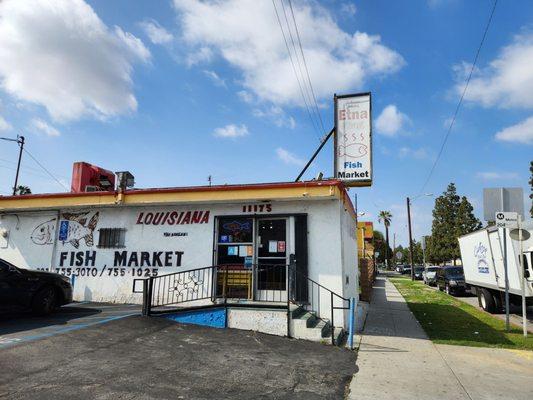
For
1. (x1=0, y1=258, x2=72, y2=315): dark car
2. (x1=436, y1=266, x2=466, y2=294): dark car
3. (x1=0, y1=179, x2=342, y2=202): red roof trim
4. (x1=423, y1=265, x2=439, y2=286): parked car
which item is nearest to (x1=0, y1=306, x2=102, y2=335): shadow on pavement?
(x1=0, y1=258, x2=72, y2=315): dark car

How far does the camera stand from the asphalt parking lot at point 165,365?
5.18 meters

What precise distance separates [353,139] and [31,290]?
9.97 meters

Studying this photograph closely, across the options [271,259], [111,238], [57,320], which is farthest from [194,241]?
[57,320]

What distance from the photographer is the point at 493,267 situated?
14734mm

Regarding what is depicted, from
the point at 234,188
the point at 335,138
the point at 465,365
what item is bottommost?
the point at 465,365

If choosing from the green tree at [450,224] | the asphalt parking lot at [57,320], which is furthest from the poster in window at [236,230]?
the green tree at [450,224]

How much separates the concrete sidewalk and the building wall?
7.13 ft

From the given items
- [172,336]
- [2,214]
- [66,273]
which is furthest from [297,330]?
[2,214]

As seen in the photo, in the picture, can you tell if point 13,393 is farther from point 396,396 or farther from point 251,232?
point 251,232

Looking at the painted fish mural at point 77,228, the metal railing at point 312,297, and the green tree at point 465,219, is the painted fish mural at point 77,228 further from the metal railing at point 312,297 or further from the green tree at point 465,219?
the green tree at point 465,219

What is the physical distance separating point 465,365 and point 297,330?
3.36m

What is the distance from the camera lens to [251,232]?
10.9 meters

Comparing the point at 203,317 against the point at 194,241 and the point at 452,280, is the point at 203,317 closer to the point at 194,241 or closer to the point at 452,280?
the point at 194,241

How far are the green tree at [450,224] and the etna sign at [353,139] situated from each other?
50.3 metres
